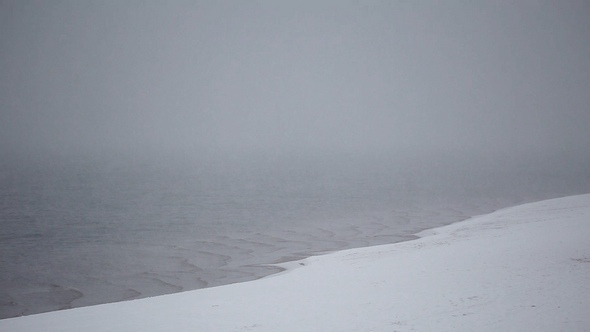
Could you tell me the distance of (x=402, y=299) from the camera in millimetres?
15930

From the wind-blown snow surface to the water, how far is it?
5.02 meters

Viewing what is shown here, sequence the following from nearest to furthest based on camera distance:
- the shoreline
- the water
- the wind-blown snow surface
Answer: the wind-blown snow surface, the shoreline, the water

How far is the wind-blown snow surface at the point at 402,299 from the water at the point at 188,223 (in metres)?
5.02

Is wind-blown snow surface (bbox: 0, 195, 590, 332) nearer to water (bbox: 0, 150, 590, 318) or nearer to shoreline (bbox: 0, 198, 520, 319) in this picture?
shoreline (bbox: 0, 198, 520, 319)

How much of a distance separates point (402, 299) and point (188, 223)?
28969 mm

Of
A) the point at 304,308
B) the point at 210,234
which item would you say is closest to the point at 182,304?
the point at 304,308

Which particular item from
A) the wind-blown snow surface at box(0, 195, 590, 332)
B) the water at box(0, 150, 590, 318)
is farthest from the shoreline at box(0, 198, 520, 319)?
the wind-blown snow surface at box(0, 195, 590, 332)

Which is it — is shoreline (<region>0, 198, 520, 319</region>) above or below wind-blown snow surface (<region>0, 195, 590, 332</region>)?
below

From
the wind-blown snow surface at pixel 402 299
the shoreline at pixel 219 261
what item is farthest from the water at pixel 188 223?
the wind-blown snow surface at pixel 402 299

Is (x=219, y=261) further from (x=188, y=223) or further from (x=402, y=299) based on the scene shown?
(x=402, y=299)

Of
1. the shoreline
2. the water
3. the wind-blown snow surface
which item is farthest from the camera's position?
the water

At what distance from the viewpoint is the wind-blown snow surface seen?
13.8m

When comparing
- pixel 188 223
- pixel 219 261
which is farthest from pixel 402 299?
pixel 188 223

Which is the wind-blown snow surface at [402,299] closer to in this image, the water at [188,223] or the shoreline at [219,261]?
the shoreline at [219,261]
